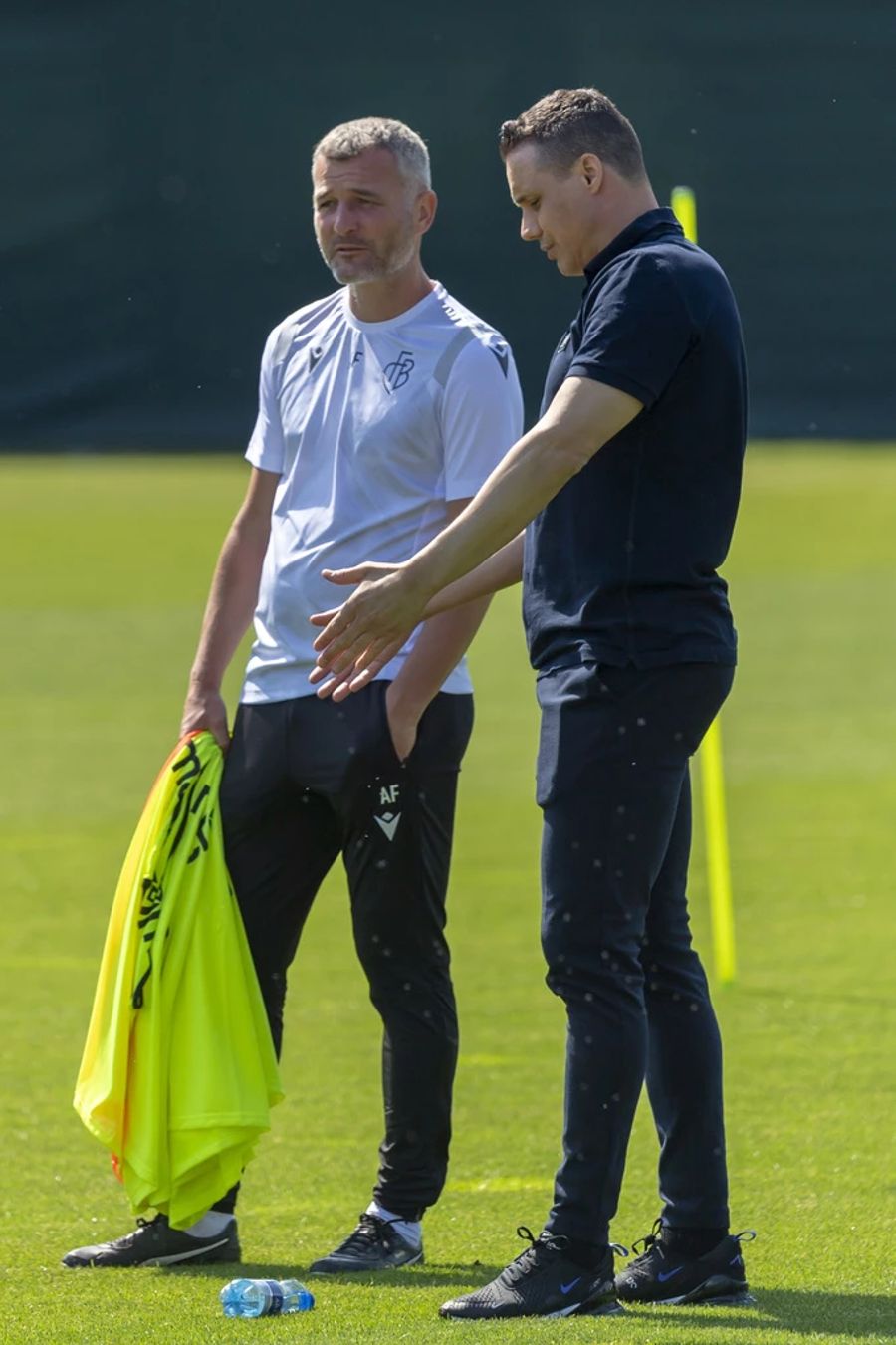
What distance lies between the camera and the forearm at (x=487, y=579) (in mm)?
3703

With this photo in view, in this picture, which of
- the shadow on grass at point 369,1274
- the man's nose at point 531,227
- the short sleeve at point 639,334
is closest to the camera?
the short sleeve at point 639,334

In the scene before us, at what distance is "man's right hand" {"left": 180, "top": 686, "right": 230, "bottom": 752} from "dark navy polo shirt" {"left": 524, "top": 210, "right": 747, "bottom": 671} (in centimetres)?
96

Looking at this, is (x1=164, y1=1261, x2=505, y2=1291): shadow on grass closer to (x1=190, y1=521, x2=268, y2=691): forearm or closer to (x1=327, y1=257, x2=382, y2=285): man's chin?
(x1=190, y1=521, x2=268, y2=691): forearm

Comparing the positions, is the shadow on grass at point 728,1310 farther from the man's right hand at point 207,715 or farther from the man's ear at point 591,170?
the man's ear at point 591,170

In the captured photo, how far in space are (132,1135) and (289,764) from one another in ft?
2.33

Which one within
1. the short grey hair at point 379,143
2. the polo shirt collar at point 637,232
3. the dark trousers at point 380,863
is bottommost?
the dark trousers at point 380,863

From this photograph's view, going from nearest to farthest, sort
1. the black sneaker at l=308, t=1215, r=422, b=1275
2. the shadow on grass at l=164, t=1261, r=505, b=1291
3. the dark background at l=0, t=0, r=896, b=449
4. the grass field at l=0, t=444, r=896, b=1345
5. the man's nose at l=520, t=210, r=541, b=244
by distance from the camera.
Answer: the man's nose at l=520, t=210, r=541, b=244 → the grass field at l=0, t=444, r=896, b=1345 → the shadow on grass at l=164, t=1261, r=505, b=1291 → the black sneaker at l=308, t=1215, r=422, b=1275 → the dark background at l=0, t=0, r=896, b=449

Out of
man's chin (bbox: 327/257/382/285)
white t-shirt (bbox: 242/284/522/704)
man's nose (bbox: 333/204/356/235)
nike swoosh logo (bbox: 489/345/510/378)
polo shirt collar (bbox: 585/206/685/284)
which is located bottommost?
white t-shirt (bbox: 242/284/522/704)

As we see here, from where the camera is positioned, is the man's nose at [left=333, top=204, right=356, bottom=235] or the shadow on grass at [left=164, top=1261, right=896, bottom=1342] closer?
the shadow on grass at [left=164, top=1261, right=896, bottom=1342]

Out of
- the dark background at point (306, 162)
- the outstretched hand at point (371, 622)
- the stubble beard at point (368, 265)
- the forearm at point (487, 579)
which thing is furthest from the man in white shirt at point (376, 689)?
the dark background at point (306, 162)

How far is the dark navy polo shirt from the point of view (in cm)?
342

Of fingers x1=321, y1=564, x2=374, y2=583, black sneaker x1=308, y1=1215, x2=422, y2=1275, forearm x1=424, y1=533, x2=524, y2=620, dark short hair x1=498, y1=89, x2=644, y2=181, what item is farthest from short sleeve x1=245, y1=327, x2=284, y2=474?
black sneaker x1=308, y1=1215, x2=422, y2=1275

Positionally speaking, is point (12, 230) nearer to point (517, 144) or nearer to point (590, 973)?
point (517, 144)

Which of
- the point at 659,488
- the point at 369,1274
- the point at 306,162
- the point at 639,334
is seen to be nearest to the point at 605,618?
the point at 659,488
